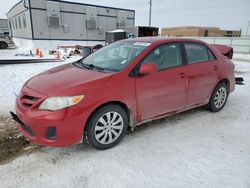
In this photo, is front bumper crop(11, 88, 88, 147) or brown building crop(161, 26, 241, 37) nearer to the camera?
front bumper crop(11, 88, 88, 147)

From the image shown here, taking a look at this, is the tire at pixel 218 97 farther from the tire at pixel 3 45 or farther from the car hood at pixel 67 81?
the tire at pixel 3 45

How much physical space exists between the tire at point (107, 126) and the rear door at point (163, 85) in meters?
0.33

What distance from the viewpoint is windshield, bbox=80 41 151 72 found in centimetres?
300

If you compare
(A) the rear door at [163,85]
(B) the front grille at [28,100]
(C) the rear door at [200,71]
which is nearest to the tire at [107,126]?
(A) the rear door at [163,85]

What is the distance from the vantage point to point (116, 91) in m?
2.64

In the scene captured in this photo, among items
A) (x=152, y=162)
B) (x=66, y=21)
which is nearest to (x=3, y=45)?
(x=66, y=21)

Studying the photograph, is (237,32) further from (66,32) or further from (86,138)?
(86,138)

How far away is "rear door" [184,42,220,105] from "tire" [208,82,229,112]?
20 centimetres

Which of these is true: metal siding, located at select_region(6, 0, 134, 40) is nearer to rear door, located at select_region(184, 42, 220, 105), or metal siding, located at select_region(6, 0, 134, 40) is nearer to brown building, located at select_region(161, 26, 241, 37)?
rear door, located at select_region(184, 42, 220, 105)

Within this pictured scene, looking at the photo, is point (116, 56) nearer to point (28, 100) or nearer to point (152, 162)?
point (28, 100)

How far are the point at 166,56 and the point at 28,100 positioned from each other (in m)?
2.18

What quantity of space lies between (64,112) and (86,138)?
1.77ft

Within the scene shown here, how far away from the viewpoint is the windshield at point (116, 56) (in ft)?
9.85

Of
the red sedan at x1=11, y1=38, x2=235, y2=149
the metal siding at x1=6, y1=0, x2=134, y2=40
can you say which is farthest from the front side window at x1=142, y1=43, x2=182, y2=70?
the metal siding at x1=6, y1=0, x2=134, y2=40
